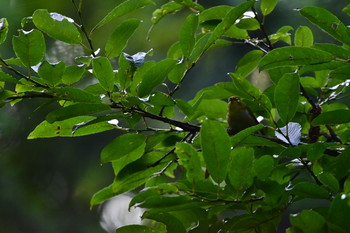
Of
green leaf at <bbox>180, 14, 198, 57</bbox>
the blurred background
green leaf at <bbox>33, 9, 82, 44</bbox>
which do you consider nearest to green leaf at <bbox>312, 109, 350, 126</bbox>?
green leaf at <bbox>180, 14, 198, 57</bbox>

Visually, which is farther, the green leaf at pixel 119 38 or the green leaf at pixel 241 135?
the green leaf at pixel 119 38

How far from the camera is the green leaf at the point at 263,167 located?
19.3 inches

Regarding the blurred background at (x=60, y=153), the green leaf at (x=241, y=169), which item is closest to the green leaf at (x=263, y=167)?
the green leaf at (x=241, y=169)

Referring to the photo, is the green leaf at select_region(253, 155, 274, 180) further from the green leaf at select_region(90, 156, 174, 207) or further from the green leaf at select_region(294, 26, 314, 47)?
the green leaf at select_region(294, 26, 314, 47)

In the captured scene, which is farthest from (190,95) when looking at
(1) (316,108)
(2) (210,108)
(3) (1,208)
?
(1) (316,108)

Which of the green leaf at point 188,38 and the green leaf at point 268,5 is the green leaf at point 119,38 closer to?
the green leaf at point 188,38

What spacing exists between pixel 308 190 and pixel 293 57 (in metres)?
0.13

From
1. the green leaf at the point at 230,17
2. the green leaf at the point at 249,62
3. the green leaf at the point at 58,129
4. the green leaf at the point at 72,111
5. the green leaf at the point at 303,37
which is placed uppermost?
the green leaf at the point at 230,17

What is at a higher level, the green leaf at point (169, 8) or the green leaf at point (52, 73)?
the green leaf at point (52, 73)

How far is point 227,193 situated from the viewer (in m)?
0.50

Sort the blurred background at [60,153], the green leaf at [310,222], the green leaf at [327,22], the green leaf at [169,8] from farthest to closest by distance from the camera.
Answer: the blurred background at [60,153] < the green leaf at [169,8] < the green leaf at [327,22] < the green leaf at [310,222]

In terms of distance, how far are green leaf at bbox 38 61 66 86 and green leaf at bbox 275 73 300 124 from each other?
0.20 metres

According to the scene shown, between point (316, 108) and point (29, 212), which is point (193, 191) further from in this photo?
point (29, 212)

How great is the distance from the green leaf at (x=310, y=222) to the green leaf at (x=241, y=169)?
7 cm
